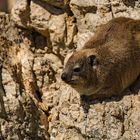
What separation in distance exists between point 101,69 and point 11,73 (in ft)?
5.76

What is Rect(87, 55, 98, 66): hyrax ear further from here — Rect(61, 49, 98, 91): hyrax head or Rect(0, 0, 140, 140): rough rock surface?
Rect(0, 0, 140, 140): rough rock surface

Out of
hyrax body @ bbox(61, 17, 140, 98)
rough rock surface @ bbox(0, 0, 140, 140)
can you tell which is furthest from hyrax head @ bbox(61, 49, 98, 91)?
rough rock surface @ bbox(0, 0, 140, 140)

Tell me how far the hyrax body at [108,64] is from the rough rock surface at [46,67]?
0.58 feet

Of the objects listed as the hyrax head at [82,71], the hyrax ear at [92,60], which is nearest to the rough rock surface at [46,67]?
the hyrax head at [82,71]

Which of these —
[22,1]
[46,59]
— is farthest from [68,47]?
[22,1]

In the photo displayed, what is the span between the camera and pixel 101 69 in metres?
8.12

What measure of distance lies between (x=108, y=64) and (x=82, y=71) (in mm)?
362

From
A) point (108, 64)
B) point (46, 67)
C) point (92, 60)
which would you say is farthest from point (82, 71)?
point (46, 67)

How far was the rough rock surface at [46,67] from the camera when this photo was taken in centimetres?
843

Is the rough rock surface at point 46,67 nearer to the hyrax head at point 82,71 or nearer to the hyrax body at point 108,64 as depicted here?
the hyrax body at point 108,64

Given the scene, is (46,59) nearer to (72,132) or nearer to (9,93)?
(9,93)

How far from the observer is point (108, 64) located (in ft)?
26.7

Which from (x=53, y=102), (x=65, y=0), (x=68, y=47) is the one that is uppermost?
(x=65, y=0)

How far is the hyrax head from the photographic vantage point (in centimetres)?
798
